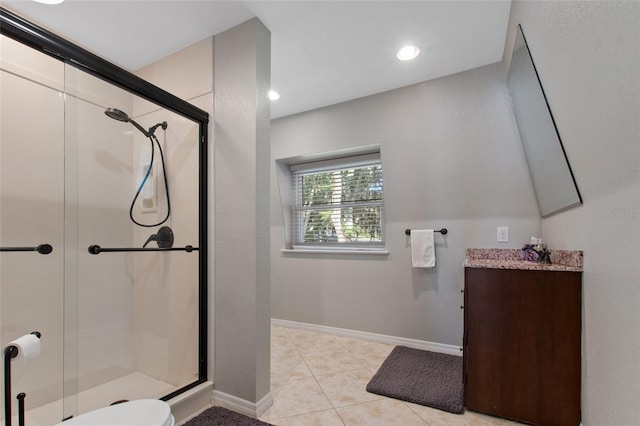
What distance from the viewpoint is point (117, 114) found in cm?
179

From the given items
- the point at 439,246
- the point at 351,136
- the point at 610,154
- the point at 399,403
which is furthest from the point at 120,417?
the point at 351,136

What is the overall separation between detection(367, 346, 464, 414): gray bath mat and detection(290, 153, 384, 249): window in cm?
107

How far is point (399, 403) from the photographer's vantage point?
1764mm

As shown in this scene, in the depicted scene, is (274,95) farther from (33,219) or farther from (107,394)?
(107,394)

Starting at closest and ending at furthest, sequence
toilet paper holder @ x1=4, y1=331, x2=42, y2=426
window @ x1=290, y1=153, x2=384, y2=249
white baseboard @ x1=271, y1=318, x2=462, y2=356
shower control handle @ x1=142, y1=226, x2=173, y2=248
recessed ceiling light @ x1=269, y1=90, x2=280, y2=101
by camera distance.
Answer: toilet paper holder @ x1=4, y1=331, x2=42, y2=426 → shower control handle @ x1=142, y1=226, x2=173, y2=248 → white baseboard @ x1=271, y1=318, x2=462, y2=356 → recessed ceiling light @ x1=269, y1=90, x2=280, y2=101 → window @ x1=290, y1=153, x2=384, y2=249

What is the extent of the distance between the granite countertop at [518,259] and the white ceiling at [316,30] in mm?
1491

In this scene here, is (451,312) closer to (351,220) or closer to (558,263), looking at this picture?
(558,263)

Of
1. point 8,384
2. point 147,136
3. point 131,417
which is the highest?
point 147,136

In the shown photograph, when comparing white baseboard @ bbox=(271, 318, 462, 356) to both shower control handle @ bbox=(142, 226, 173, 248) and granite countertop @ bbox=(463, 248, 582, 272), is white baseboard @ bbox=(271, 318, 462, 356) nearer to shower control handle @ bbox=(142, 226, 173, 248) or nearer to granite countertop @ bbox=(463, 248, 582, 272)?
granite countertop @ bbox=(463, 248, 582, 272)

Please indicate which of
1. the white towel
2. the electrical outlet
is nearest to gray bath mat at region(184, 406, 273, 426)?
the white towel

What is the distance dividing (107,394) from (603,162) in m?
2.69

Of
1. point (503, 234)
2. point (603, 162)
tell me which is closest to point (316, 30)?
point (603, 162)

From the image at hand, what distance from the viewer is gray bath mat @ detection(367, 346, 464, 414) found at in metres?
1.76

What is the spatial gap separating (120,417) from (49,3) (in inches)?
90.2
